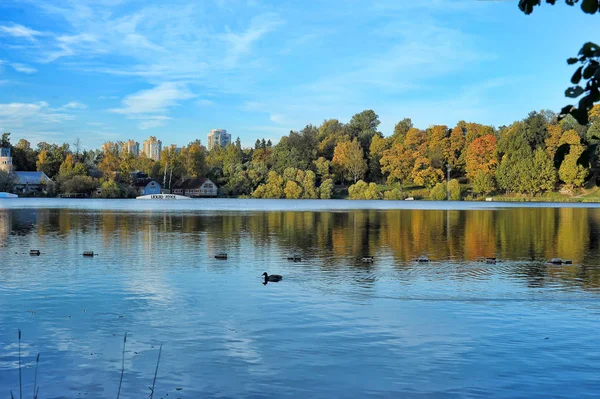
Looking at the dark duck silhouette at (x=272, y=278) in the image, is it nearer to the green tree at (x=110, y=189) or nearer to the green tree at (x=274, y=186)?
the green tree at (x=274, y=186)

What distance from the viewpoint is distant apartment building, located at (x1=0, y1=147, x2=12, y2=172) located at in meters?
172

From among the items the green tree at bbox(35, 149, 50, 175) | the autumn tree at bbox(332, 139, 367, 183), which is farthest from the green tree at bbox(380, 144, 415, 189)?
the green tree at bbox(35, 149, 50, 175)

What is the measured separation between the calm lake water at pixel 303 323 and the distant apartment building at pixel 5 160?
156455 millimetres

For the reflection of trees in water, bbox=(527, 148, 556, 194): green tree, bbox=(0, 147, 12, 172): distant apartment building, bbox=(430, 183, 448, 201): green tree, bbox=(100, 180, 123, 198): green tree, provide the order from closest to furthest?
the reflection of trees in water, bbox=(527, 148, 556, 194): green tree, bbox=(430, 183, 448, 201): green tree, bbox=(100, 180, 123, 198): green tree, bbox=(0, 147, 12, 172): distant apartment building

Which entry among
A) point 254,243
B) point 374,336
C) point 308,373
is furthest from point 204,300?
point 254,243

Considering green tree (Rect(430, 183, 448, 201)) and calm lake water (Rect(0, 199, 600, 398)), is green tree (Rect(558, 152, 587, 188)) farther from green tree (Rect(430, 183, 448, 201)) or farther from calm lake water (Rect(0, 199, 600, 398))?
calm lake water (Rect(0, 199, 600, 398))

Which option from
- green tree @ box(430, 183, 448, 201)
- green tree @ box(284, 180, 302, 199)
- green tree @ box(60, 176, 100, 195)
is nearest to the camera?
green tree @ box(430, 183, 448, 201)

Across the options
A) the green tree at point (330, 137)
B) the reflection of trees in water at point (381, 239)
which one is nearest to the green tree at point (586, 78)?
the reflection of trees in water at point (381, 239)

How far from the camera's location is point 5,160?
177375 mm

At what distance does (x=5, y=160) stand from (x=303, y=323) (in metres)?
184

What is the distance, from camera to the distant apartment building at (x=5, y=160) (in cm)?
17212

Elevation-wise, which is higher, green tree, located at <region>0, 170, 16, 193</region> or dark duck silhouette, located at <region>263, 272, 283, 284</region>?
green tree, located at <region>0, 170, 16, 193</region>

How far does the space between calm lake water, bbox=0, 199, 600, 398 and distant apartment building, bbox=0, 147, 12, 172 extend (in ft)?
513

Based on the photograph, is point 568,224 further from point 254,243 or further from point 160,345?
point 160,345
